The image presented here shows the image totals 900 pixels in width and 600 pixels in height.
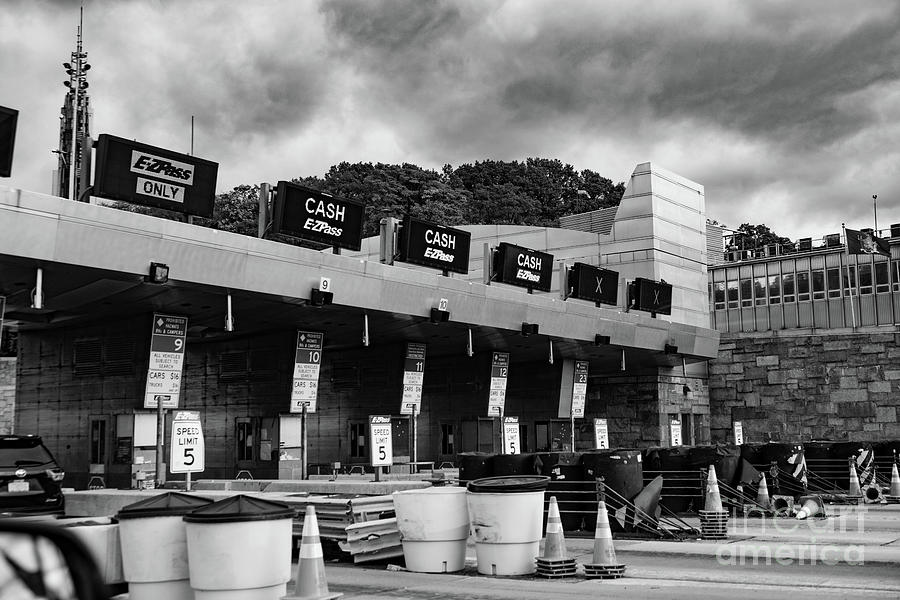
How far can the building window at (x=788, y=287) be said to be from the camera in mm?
47906

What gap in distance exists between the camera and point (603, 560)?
36.1 ft

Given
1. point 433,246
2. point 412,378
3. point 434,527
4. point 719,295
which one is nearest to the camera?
point 434,527

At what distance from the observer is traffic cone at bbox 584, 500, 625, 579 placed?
10.9m

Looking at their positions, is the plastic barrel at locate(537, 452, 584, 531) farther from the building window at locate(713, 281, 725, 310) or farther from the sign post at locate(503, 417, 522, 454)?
the building window at locate(713, 281, 725, 310)

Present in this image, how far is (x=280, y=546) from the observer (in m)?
8.48

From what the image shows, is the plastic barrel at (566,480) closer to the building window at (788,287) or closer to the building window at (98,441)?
the building window at (98,441)

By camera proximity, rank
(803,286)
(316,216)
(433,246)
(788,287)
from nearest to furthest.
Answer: (316,216) < (433,246) < (803,286) < (788,287)

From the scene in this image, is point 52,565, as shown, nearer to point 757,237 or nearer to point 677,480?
point 677,480

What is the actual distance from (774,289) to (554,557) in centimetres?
4083

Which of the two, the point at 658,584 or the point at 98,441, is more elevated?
the point at 98,441

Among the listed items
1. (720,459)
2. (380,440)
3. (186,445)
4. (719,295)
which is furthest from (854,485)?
(719,295)

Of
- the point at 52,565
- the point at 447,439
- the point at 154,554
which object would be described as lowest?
the point at 154,554

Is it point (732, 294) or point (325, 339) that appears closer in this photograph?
point (325, 339)

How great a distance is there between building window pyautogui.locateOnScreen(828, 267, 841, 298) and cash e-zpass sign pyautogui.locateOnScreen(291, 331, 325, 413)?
30715 mm
